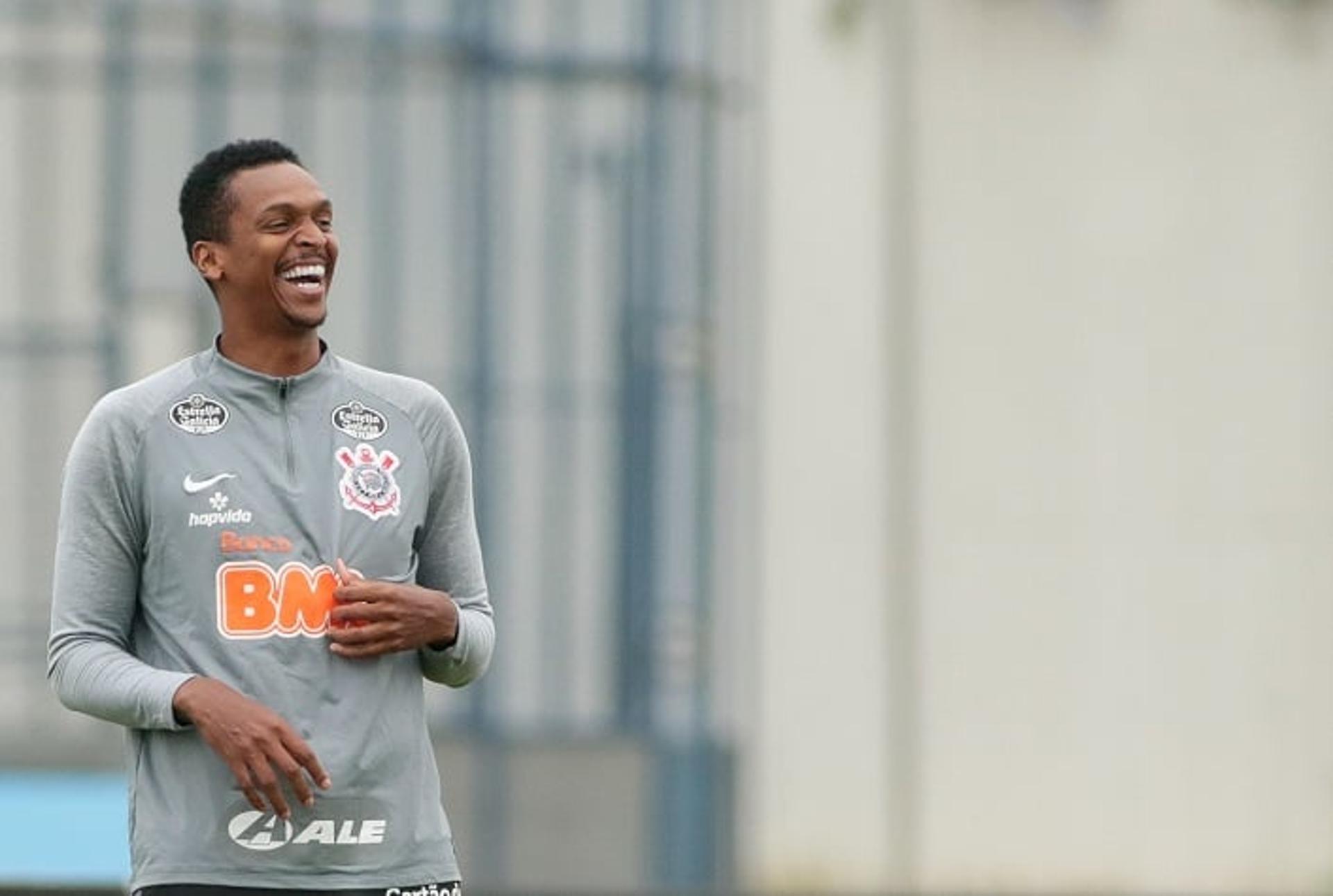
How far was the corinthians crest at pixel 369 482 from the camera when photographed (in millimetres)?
3973

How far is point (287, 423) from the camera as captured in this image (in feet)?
13.1

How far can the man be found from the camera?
3.90m

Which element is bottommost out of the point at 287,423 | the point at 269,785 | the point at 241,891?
the point at 241,891

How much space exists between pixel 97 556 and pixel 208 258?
0.38 m

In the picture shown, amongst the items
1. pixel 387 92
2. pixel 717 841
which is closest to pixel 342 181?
pixel 387 92

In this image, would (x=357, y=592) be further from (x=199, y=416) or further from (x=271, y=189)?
(x=271, y=189)

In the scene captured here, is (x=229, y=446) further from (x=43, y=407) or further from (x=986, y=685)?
(x=986, y=685)

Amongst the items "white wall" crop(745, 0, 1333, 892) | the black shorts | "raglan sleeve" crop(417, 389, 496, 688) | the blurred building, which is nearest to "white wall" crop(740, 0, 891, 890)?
"white wall" crop(745, 0, 1333, 892)

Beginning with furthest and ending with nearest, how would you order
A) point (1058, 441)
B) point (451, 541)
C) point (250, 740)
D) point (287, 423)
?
point (1058, 441) → point (451, 541) → point (287, 423) → point (250, 740)

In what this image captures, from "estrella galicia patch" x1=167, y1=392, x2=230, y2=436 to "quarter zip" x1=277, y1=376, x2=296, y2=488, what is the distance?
63mm

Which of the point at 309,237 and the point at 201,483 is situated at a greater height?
the point at 309,237

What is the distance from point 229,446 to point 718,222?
294 inches

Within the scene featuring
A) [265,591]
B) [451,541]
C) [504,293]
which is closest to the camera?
[265,591]

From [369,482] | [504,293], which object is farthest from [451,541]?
[504,293]
